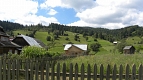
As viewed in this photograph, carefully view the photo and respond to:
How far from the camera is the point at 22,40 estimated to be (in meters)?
53.6

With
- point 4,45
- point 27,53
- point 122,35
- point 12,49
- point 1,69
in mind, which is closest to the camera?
point 1,69

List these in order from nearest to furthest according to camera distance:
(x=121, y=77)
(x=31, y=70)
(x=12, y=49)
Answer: (x=121, y=77) → (x=31, y=70) → (x=12, y=49)

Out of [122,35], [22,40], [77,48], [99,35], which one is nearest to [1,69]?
[22,40]

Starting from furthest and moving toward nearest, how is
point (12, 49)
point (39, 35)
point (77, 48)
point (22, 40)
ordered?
1. point (39, 35)
2. point (77, 48)
3. point (22, 40)
4. point (12, 49)

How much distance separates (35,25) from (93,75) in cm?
15800

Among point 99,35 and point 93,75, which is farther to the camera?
point 99,35

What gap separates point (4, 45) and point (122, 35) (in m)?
128

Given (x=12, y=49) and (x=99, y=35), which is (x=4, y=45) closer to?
(x=12, y=49)

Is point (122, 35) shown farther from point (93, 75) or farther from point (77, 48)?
point (93, 75)

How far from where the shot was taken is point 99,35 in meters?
139

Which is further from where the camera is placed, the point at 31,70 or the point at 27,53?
the point at 27,53

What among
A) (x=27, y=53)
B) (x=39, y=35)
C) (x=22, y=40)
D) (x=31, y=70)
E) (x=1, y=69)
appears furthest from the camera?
(x=39, y=35)

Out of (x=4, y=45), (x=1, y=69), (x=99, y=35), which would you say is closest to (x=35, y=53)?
(x=1, y=69)

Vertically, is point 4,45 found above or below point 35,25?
below
